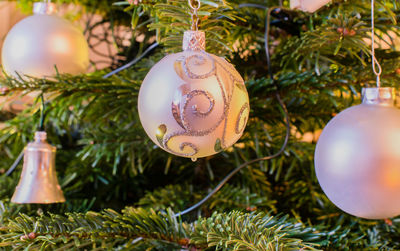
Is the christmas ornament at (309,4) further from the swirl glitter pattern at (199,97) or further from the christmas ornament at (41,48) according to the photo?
the christmas ornament at (41,48)

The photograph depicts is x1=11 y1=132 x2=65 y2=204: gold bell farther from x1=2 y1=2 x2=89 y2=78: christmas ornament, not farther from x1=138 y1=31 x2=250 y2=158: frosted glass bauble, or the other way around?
x1=138 y1=31 x2=250 y2=158: frosted glass bauble

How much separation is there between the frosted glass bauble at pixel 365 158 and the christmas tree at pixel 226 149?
0.05 meters

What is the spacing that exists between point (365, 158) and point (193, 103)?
135mm

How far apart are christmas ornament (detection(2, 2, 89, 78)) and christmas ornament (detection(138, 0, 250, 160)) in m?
0.19

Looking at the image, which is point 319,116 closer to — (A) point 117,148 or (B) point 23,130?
(A) point 117,148

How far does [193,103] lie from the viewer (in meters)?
0.30

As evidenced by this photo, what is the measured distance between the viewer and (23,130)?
0.61 meters

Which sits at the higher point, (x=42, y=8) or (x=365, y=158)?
(x=42, y=8)

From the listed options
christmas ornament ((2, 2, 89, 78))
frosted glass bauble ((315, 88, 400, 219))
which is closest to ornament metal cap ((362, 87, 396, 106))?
frosted glass bauble ((315, 88, 400, 219))

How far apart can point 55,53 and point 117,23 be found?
25cm

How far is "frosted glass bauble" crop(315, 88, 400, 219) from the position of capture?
11.7 inches

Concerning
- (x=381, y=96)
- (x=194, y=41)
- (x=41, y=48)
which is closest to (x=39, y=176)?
(x=41, y=48)

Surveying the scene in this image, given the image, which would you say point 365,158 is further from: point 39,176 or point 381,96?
point 39,176

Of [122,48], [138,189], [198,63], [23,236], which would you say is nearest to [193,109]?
[198,63]
